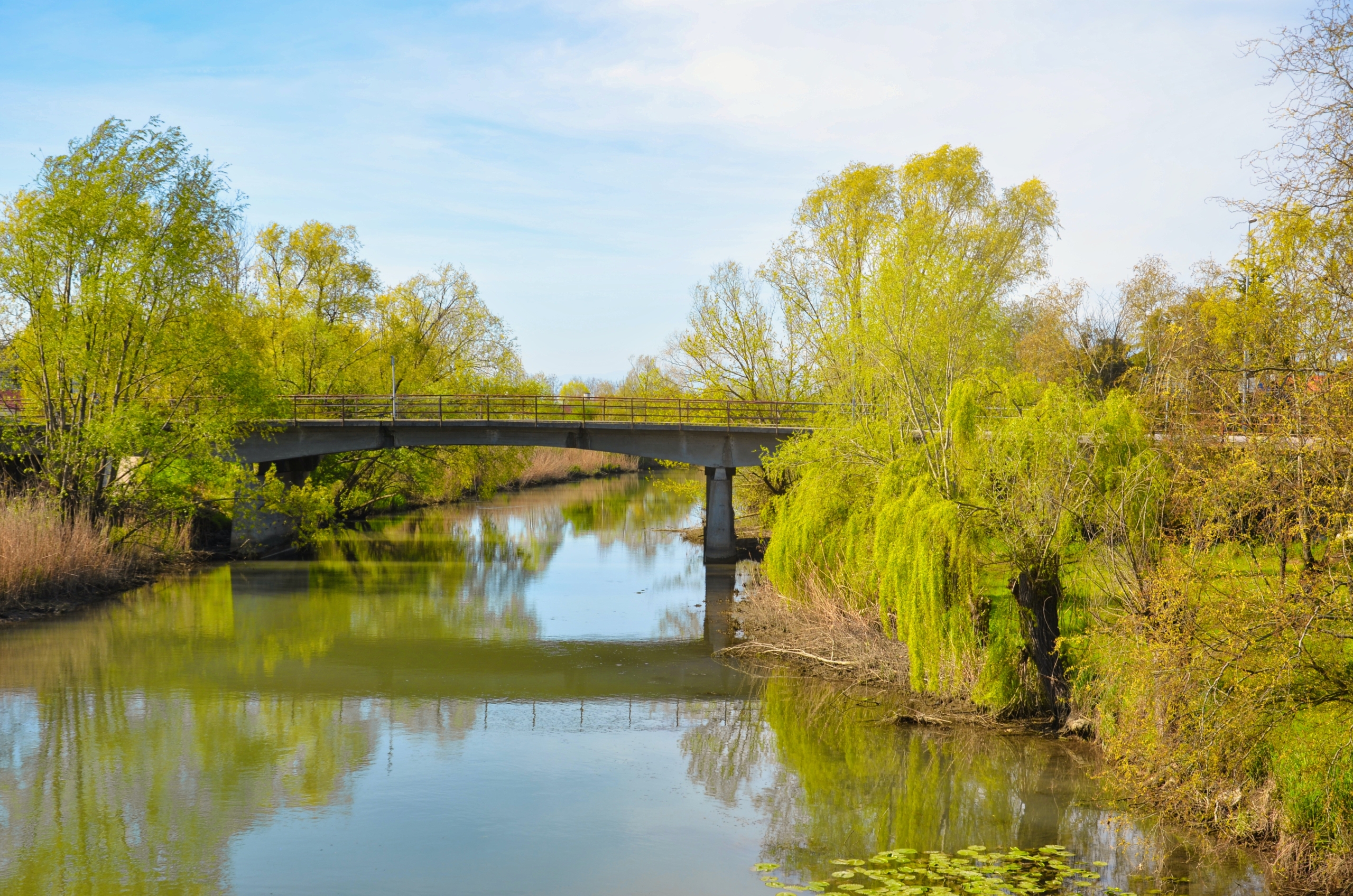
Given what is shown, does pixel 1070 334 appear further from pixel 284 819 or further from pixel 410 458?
pixel 284 819

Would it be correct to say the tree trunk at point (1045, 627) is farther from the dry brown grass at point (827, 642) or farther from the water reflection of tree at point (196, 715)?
the water reflection of tree at point (196, 715)

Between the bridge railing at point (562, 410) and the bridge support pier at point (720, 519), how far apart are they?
1772mm

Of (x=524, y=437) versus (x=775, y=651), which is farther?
(x=524, y=437)

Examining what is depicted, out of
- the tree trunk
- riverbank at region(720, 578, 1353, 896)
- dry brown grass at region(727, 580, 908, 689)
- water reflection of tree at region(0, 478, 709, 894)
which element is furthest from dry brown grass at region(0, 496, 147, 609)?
the tree trunk

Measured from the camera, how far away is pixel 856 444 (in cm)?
1911

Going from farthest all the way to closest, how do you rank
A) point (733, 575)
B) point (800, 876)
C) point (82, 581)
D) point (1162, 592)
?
1. point (733, 575)
2. point (82, 581)
3. point (1162, 592)
4. point (800, 876)

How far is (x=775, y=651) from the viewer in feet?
68.1

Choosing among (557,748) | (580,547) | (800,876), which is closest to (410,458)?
(580,547)

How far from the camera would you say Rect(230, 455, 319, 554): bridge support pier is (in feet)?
115

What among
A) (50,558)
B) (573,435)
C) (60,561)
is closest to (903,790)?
(50,558)

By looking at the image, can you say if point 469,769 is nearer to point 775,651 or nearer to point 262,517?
point 775,651

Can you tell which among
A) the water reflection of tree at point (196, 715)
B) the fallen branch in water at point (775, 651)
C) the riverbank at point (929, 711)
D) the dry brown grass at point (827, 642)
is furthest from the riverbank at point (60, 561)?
the dry brown grass at point (827, 642)

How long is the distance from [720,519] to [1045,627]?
868 inches

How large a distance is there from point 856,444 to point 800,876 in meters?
9.70
